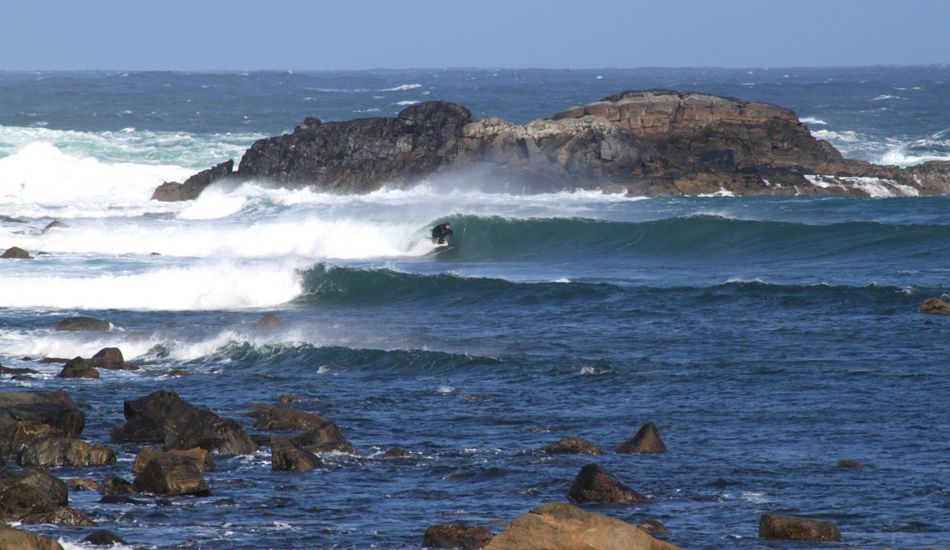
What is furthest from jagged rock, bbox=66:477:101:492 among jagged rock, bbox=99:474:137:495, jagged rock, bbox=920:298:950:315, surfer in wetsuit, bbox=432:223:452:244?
surfer in wetsuit, bbox=432:223:452:244

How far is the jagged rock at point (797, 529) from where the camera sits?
6.54 metres

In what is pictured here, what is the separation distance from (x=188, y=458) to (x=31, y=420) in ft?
6.74

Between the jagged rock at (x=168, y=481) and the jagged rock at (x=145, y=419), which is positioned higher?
the jagged rock at (x=168, y=481)

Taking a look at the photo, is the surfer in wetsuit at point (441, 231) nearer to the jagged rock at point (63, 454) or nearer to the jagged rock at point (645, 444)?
the jagged rock at point (645, 444)

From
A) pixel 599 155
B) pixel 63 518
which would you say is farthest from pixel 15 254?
pixel 599 155

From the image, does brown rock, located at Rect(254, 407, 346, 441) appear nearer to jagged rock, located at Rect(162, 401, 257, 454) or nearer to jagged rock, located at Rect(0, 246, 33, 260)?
jagged rock, located at Rect(162, 401, 257, 454)

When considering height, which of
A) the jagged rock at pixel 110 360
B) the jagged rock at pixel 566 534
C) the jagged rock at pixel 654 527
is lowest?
the jagged rock at pixel 110 360

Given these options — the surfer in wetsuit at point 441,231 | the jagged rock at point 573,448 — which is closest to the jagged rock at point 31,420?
the jagged rock at point 573,448

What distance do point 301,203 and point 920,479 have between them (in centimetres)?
3186

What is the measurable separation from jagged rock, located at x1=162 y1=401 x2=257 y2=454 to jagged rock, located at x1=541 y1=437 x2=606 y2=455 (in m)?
3.05

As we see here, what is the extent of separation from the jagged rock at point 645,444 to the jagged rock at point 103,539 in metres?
4.89

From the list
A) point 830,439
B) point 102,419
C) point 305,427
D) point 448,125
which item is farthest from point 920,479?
point 448,125

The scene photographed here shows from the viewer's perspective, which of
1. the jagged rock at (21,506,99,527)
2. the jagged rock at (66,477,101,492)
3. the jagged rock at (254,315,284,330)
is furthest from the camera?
the jagged rock at (254,315,284,330)

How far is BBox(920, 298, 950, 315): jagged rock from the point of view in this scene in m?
15.8
